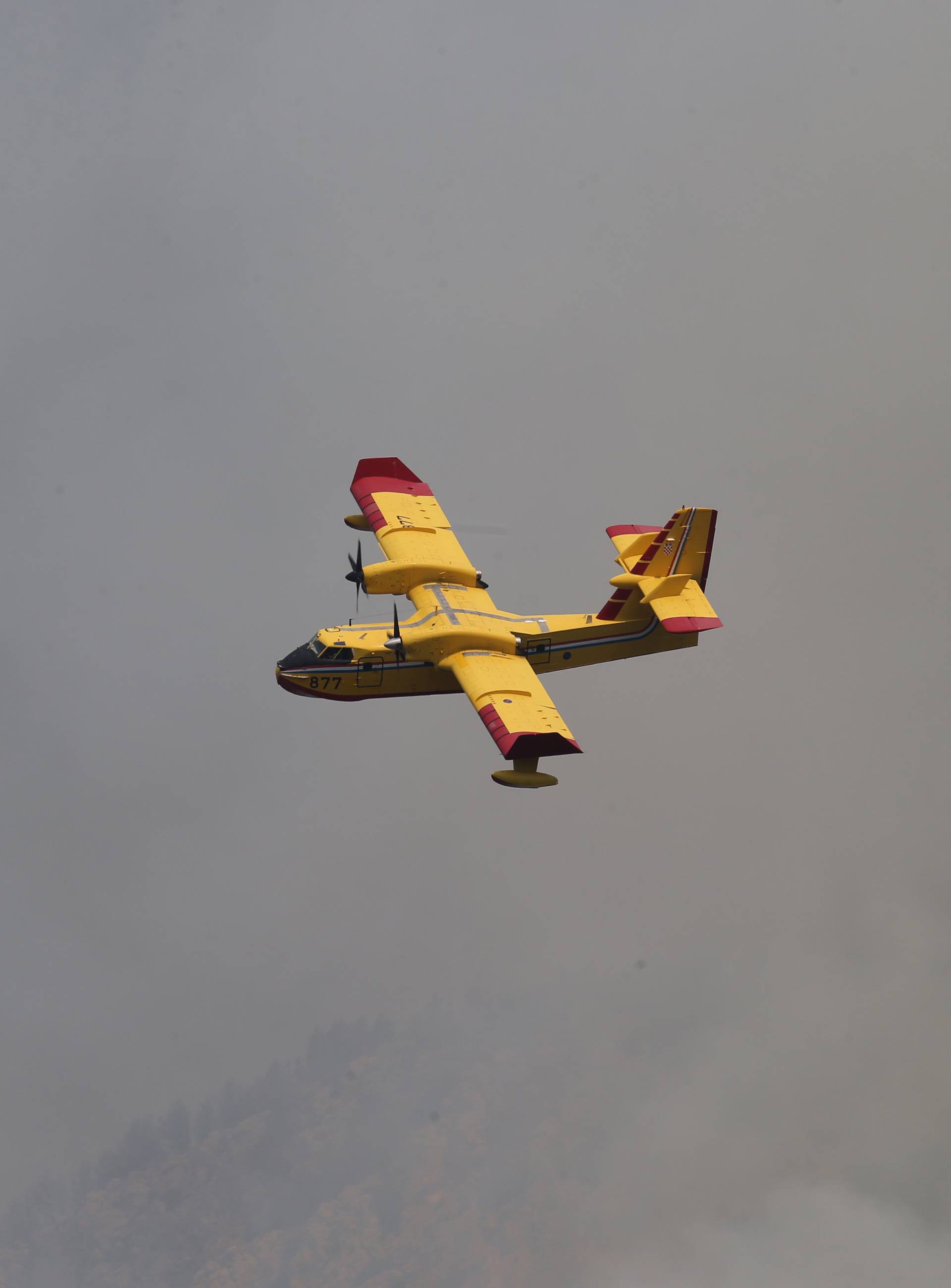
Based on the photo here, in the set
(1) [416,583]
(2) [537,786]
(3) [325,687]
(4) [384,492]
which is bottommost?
(2) [537,786]

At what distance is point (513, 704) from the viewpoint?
50438 millimetres

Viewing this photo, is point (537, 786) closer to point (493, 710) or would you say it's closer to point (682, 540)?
point (493, 710)

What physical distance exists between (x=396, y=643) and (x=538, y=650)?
6740 mm

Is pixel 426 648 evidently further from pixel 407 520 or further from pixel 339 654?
pixel 407 520

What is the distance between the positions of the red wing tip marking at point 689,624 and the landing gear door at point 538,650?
5.16 metres

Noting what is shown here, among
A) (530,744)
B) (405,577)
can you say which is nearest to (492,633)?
(405,577)

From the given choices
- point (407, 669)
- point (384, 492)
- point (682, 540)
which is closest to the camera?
point (407, 669)

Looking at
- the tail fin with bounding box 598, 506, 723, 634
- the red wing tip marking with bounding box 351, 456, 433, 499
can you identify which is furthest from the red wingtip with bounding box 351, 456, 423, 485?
the tail fin with bounding box 598, 506, 723, 634

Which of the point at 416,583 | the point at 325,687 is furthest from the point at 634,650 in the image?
the point at 325,687

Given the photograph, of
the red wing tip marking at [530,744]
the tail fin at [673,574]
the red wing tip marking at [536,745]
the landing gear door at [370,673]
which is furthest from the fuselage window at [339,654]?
the tail fin at [673,574]

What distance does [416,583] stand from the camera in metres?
58.2

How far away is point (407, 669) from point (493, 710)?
552 centimetres

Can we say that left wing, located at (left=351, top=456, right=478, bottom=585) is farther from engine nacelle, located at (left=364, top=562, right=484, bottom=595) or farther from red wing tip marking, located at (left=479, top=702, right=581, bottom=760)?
red wing tip marking, located at (left=479, top=702, right=581, bottom=760)

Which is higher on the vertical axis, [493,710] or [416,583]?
[416,583]
